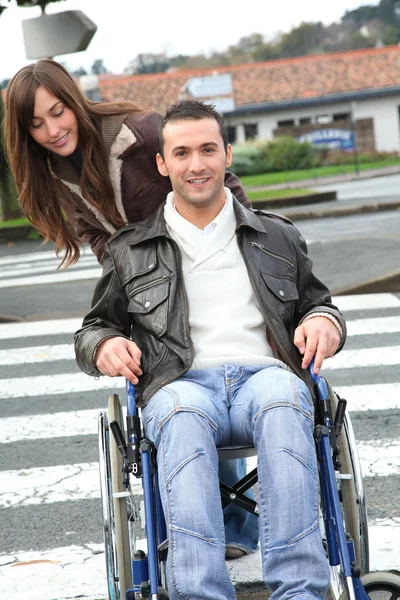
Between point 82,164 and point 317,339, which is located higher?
point 82,164

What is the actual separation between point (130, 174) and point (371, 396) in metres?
2.73

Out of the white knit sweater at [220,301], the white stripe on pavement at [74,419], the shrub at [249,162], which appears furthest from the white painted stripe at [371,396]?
the shrub at [249,162]

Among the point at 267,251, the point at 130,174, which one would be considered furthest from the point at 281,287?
the point at 130,174

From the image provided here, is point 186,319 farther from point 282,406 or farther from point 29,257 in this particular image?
point 29,257

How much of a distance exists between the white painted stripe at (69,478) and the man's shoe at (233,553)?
0.93 m

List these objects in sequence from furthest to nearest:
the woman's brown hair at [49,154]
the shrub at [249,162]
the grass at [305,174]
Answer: the shrub at [249,162] → the grass at [305,174] → the woman's brown hair at [49,154]

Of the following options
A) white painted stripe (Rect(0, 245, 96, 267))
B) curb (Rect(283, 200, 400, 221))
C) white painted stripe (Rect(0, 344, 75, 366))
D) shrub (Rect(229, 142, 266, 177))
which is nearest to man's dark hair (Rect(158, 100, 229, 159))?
white painted stripe (Rect(0, 344, 75, 366))

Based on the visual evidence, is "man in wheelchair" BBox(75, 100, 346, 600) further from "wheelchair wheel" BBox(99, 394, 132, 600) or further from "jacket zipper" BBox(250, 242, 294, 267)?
"wheelchair wheel" BBox(99, 394, 132, 600)

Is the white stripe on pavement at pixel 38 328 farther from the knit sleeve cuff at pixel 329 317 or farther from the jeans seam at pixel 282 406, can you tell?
the jeans seam at pixel 282 406

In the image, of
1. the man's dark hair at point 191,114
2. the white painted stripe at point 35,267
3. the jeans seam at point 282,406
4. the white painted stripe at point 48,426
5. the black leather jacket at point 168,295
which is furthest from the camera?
the white painted stripe at point 35,267

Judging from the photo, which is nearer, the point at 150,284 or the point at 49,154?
the point at 150,284

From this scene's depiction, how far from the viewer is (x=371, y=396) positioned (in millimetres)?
5949

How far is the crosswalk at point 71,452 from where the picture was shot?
3.84 metres

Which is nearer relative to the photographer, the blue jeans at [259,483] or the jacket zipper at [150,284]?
the blue jeans at [259,483]
